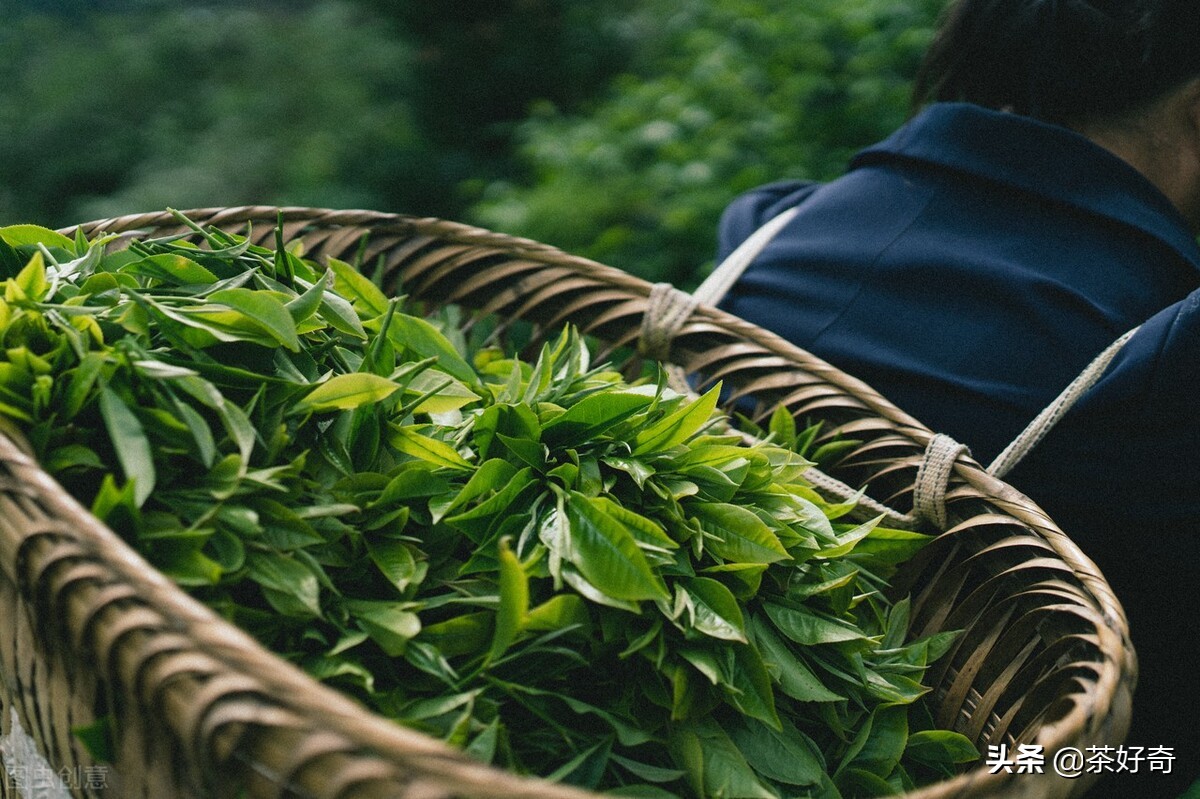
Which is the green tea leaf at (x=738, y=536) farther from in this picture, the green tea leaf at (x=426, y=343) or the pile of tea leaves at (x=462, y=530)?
the green tea leaf at (x=426, y=343)

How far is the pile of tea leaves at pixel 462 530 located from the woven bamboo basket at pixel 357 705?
6 cm

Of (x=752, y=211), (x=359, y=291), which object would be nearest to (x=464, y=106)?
(x=752, y=211)

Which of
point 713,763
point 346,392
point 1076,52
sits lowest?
point 713,763

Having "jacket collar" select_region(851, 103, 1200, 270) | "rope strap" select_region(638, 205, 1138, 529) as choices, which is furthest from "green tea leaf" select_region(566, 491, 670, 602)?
"jacket collar" select_region(851, 103, 1200, 270)

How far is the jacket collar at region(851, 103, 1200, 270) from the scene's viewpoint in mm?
1203

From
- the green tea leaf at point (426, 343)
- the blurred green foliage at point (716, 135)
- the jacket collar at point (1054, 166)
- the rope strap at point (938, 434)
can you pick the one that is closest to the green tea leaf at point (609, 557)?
the green tea leaf at point (426, 343)

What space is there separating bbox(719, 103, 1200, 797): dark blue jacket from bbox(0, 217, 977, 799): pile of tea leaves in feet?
0.96

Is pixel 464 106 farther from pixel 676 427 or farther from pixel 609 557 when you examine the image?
pixel 609 557

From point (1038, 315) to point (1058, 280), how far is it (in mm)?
57

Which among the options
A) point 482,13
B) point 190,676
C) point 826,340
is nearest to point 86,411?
point 190,676

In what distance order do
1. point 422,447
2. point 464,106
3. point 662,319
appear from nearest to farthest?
point 422,447 → point 662,319 → point 464,106

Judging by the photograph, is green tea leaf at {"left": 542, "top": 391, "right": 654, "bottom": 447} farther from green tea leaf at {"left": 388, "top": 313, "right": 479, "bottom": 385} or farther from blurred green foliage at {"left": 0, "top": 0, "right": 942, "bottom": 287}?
blurred green foliage at {"left": 0, "top": 0, "right": 942, "bottom": 287}

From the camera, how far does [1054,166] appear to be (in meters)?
1.23

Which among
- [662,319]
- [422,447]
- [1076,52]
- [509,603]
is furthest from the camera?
[1076,52]
